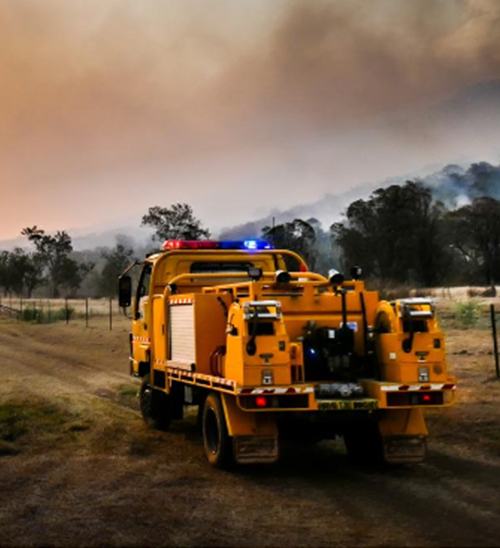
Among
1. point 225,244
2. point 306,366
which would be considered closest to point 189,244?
point 225,244

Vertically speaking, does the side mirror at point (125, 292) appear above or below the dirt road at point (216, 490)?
above

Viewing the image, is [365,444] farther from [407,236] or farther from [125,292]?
[407,236]

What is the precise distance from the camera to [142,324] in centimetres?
1205

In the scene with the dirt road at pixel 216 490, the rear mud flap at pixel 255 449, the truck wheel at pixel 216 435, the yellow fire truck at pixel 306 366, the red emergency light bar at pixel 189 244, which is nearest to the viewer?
the dirt road at pixel 216 490

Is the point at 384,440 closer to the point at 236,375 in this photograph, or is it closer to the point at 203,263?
the point at 236,375

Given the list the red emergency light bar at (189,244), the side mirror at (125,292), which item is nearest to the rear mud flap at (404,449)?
the red emergency light bar at (189,244)

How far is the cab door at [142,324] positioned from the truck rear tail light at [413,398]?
4404 millimetres

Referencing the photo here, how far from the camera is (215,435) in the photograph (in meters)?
8.96

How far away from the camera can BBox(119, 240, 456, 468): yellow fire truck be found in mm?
8078

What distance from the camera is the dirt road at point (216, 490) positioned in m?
6.25

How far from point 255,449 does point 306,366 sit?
3.75 feet

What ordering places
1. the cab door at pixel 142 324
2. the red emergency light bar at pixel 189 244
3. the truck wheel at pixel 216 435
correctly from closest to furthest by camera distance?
the truck wheel at pixel 216 435 < the cab door at pixel 142 324 < the red emergency light bar at pixel 189 244

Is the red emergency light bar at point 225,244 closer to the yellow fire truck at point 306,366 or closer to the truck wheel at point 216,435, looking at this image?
the yellow fire truck at point 306,366

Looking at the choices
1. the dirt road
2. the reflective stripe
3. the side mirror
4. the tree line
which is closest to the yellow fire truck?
the reflective stripe
